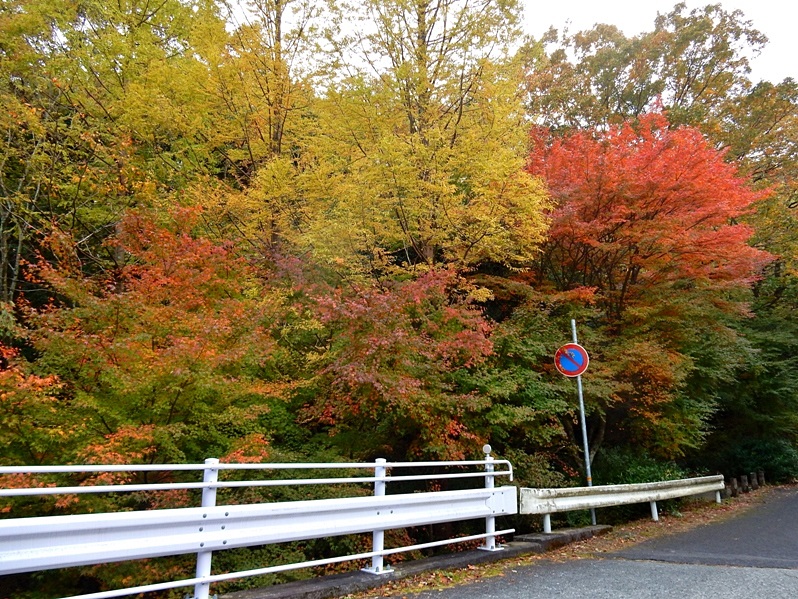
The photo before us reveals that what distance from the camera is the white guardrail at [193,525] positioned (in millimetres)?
2586

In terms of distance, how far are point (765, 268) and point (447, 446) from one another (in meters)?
17.2

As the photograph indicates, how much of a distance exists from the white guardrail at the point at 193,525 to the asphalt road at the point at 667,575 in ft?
2.49

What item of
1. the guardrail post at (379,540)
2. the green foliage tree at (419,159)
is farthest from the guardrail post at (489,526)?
the green foliage tree at (419,159)

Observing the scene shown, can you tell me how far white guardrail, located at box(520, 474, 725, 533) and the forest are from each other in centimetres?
103

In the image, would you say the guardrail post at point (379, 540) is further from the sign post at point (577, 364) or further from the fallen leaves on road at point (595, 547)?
the sign post at point (577, 364)

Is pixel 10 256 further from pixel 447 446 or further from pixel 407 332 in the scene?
pixel 447 446

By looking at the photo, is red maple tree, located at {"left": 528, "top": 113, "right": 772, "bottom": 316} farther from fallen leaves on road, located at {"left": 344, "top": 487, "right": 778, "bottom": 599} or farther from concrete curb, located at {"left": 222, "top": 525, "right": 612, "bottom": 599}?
concrete curb, located at {"left": 222, "top": 525, "right": 612, "bottom": 599}

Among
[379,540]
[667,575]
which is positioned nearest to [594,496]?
[667,575]

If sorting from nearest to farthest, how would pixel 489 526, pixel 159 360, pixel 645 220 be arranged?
1. pixel 489 526
2. pixel 159 360
3. pixel 645 220

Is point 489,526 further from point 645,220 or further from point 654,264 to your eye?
point 654,264

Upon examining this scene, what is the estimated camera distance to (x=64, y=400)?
6.04 meters

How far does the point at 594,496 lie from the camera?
7.27 m

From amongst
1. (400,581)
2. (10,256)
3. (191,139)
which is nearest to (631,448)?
(400,581)

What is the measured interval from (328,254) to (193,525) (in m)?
6.37
